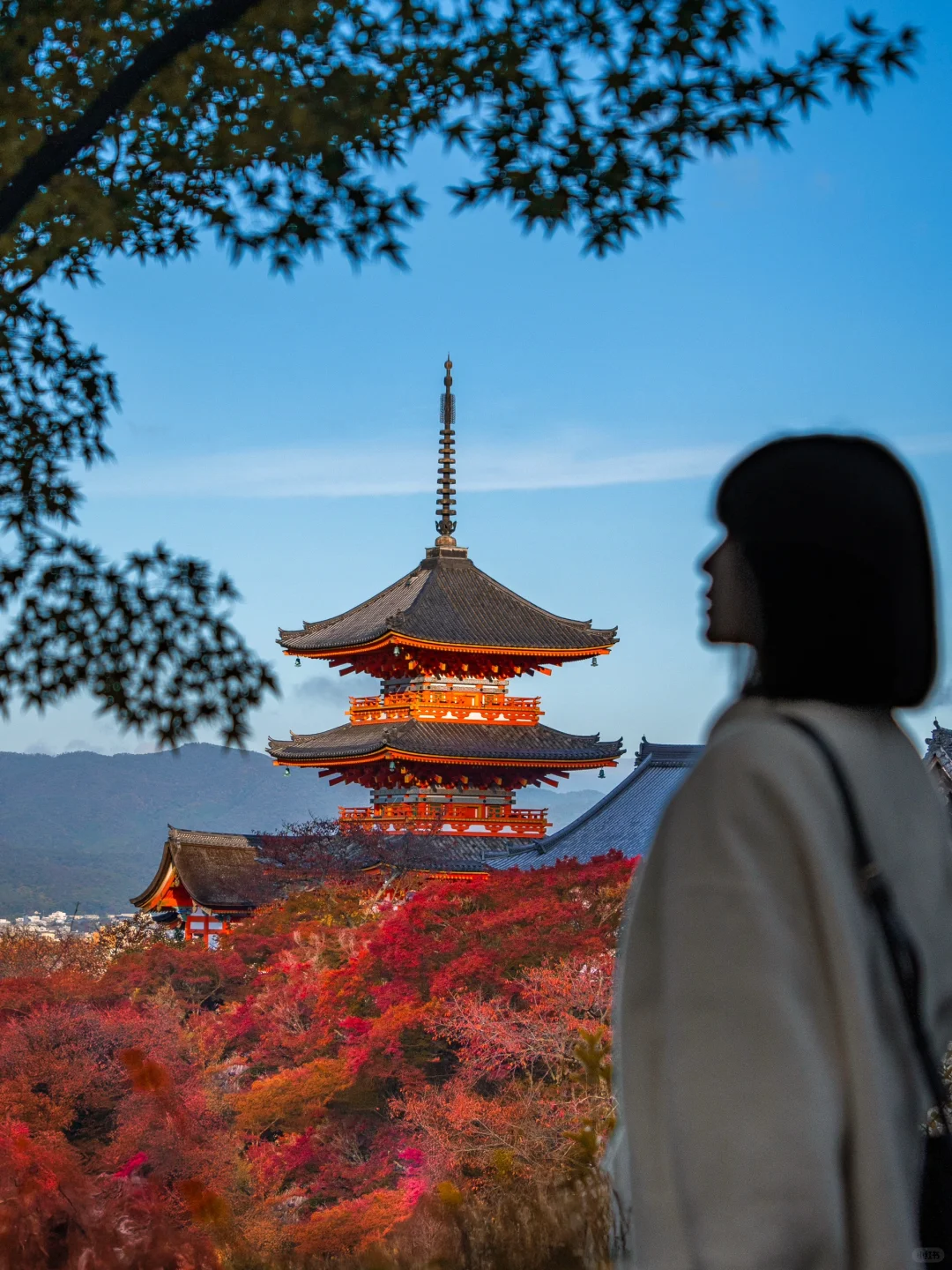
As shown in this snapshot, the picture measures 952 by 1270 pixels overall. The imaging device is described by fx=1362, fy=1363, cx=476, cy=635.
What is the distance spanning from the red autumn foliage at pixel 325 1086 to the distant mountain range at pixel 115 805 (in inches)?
1429

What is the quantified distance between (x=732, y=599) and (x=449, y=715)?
16.1m

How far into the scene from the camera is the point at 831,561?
109 centimetres

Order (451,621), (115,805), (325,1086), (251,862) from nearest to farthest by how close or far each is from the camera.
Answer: (325,1086)
(451,621)
(251,862)
(115,805)

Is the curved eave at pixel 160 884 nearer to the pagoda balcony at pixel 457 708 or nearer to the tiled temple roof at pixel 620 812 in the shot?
the pagoda balcony at pixel 457 708

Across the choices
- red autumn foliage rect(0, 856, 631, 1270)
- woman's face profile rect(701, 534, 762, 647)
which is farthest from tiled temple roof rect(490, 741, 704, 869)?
woman's face profile rect(701, 534, 762, 647)

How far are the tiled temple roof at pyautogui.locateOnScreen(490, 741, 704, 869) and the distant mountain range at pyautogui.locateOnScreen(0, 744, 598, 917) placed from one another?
33.1m

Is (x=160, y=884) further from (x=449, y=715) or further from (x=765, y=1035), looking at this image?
(x=765, y=1035)

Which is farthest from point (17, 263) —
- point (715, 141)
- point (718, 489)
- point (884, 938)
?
point (884, 938)

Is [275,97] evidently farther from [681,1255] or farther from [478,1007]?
[478,1007]

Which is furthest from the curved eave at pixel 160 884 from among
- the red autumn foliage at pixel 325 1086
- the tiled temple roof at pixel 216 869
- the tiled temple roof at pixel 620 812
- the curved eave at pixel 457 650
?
the red autumn foliage at pixel 325 1086

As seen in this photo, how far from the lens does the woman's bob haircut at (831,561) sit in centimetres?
109

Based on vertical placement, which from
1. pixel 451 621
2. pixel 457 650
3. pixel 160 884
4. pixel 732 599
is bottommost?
pixel 160 884

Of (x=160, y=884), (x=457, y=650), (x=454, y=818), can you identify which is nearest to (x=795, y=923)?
(x=457, y=650)

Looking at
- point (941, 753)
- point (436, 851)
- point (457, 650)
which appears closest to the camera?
point (941, 753)
